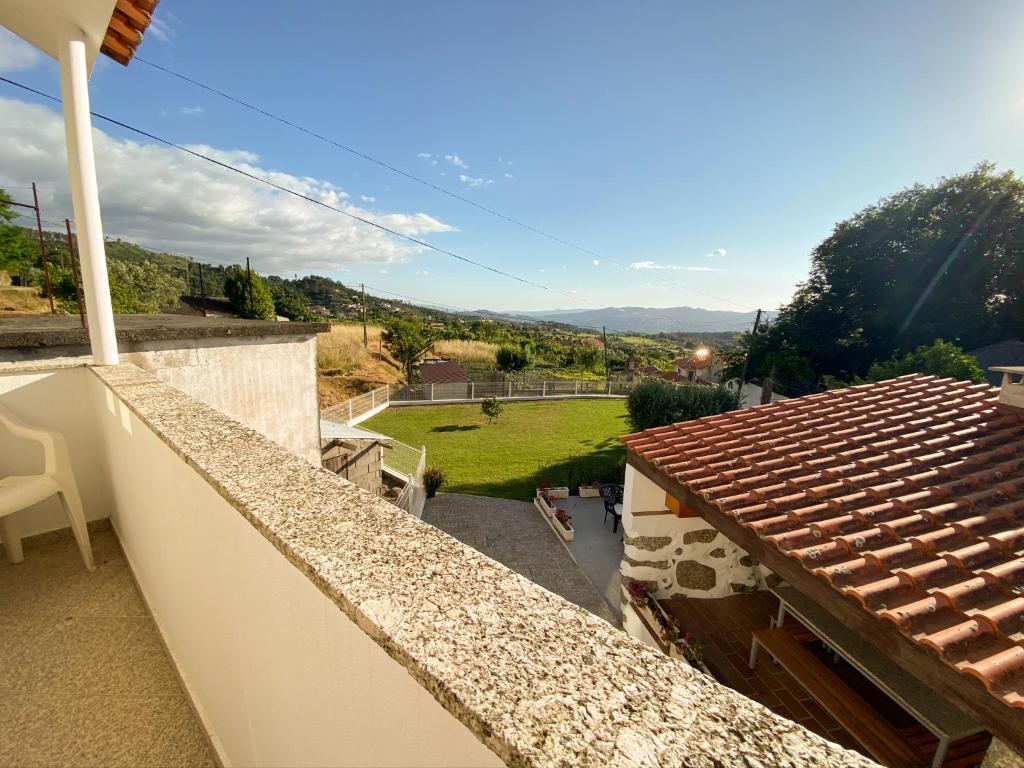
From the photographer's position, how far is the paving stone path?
869 cm

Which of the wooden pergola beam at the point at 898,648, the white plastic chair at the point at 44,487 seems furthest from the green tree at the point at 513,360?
the white plastic chair at the point at 44,487

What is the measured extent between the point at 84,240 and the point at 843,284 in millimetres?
31374

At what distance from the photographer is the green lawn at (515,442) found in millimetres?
14547

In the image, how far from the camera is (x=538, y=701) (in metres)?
0.59

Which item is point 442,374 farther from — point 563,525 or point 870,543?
point 870,543

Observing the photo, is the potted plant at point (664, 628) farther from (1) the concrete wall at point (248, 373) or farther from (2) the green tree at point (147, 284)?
(2) the green tree at point (147, 284)

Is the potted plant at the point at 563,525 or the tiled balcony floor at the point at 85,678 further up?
the tiled balcony floor at the point at 85,678

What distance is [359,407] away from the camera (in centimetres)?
2125

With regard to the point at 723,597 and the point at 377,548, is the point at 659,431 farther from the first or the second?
the point at 377,548

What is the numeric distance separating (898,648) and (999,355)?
85.3 feet

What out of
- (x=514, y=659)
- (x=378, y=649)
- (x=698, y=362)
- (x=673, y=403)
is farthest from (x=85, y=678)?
(x=698, y=362)

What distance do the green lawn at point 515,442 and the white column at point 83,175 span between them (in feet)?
37.1

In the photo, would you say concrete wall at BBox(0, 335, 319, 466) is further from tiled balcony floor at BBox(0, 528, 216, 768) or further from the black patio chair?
the black patio chair

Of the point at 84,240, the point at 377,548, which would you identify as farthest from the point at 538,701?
the point at 84,240
